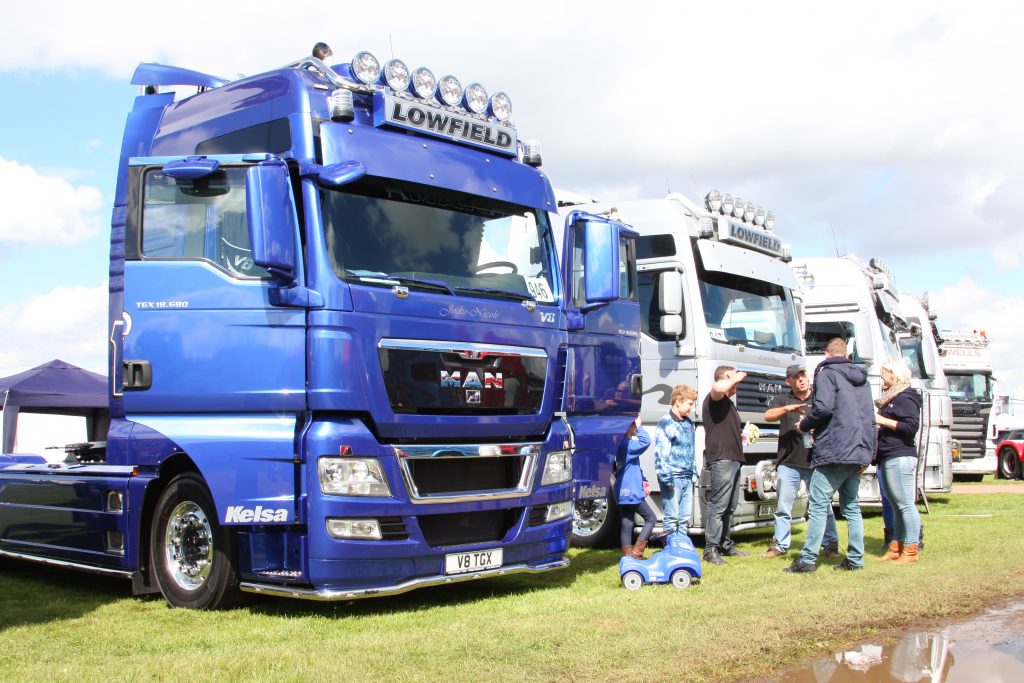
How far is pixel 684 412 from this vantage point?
9914mm

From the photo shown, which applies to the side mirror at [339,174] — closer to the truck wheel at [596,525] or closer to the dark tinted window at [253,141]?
→ the dark tinted window at [253,141]

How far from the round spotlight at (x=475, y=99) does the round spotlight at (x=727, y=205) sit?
4596 mm

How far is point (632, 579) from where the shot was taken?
334 inches

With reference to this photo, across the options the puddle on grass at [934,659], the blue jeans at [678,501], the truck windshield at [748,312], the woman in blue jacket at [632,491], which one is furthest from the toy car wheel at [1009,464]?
the puddle on grass at [934,659]

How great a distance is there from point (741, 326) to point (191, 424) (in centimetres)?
656

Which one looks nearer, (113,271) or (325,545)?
(325,545)

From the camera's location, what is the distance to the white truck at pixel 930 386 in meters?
16.1

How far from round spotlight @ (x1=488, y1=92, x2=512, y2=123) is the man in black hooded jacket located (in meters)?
3.40

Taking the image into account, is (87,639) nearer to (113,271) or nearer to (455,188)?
(113,271)

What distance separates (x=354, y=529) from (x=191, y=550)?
147 centimetres

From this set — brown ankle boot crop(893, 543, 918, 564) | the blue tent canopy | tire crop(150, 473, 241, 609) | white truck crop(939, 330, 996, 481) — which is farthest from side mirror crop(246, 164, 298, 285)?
white truck crop(939, 330, 996, 481)

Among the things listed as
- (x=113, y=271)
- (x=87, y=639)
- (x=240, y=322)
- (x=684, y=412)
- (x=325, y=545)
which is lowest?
(x=87, y=639)

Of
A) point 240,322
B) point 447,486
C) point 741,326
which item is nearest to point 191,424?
point 240,322

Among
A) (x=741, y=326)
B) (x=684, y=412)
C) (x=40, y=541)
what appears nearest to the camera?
(x=40, y=541)
